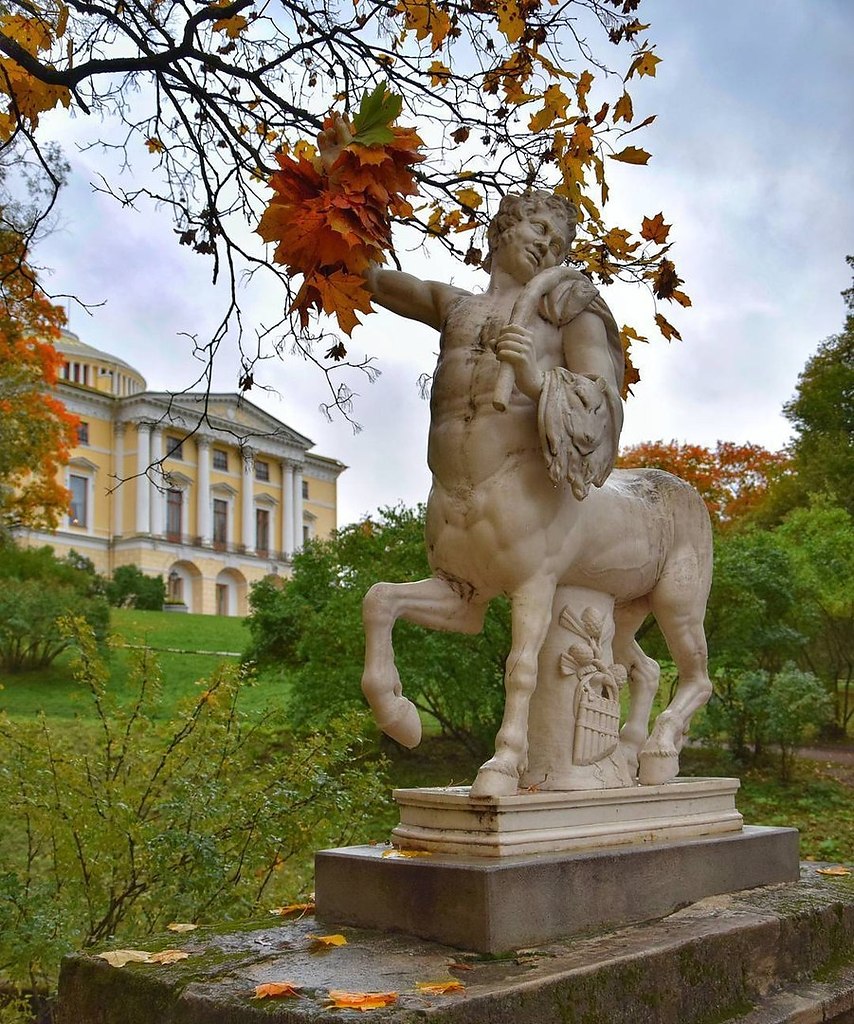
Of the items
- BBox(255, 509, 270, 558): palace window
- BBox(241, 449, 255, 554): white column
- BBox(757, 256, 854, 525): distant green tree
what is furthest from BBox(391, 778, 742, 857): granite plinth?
BBox(255, 509, 270, 558): palace window

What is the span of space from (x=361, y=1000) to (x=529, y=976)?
0.52 m

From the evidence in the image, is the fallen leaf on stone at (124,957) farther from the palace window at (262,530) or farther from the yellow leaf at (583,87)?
the palace window at (262,530)

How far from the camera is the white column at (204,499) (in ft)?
192

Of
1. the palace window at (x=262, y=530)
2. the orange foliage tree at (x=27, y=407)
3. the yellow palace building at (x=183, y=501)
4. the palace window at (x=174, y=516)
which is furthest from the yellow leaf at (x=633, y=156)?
the palace window at (x=262, y=530)

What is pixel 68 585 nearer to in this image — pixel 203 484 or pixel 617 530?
pixel 617 530

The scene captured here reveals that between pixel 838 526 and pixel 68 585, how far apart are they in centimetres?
1731

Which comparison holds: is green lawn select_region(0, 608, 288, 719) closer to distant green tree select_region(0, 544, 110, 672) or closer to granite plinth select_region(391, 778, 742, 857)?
distant green tree select_region(0, 544, 110, 672)

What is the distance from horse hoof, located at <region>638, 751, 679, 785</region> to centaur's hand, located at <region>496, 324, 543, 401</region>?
1.58 meters

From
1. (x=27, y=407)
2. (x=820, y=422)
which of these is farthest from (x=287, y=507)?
(x=27, y=407)

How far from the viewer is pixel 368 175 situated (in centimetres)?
384

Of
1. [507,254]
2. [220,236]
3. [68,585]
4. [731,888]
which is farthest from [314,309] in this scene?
[68,585]

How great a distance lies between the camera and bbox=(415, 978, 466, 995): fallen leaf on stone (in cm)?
282

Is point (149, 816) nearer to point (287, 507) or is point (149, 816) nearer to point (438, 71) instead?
point (438, 71)

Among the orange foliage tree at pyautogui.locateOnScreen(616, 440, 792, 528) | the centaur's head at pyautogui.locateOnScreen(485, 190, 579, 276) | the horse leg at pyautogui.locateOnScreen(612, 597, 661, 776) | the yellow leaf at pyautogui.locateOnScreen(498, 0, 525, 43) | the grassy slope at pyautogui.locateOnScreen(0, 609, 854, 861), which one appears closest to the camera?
the centaur's head at pyautogui.locateOnScreen(485, 190, 579, 276)
